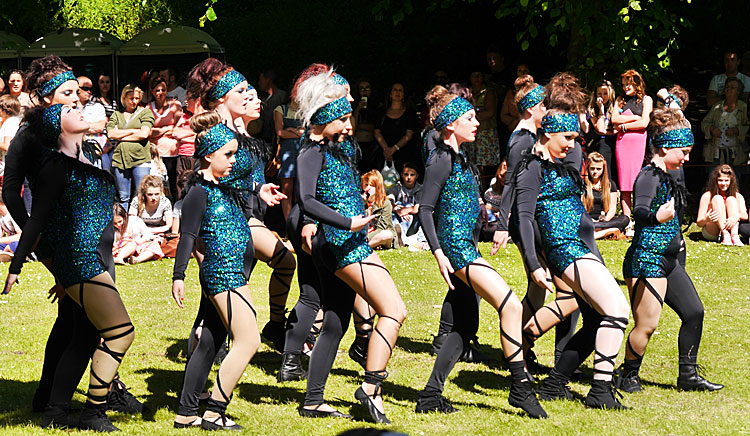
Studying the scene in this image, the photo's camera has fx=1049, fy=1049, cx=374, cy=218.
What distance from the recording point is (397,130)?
51.6 feet

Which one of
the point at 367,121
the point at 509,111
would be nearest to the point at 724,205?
the point at 509,111

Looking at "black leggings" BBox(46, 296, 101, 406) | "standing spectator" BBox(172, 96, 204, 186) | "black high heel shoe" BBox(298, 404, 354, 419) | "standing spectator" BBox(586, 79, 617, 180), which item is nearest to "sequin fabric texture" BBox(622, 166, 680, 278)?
"black high heel shoe" BBox(298, 404, 354, 419)

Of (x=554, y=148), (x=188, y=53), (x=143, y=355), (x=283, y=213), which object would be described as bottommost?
(x=143, y=355)

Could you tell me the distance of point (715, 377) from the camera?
820 cm

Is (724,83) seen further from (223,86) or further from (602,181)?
(223,86)

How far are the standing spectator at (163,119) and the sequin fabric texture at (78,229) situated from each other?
8.14 m

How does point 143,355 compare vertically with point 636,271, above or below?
below

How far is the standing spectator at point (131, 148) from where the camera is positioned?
557 inches

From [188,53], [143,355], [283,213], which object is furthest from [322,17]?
[143,355]

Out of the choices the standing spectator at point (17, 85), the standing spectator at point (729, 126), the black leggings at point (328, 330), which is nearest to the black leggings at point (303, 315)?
the black leggings at point (328, 330)

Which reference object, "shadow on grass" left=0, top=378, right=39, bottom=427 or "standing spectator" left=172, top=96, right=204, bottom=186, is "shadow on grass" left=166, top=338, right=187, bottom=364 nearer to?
"shadow on grass" left=0, top=378, right=39, bottom=427

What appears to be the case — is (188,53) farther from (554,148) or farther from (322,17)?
(554,148)

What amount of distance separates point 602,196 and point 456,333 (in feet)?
23.8

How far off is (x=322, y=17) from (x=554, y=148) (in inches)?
602
